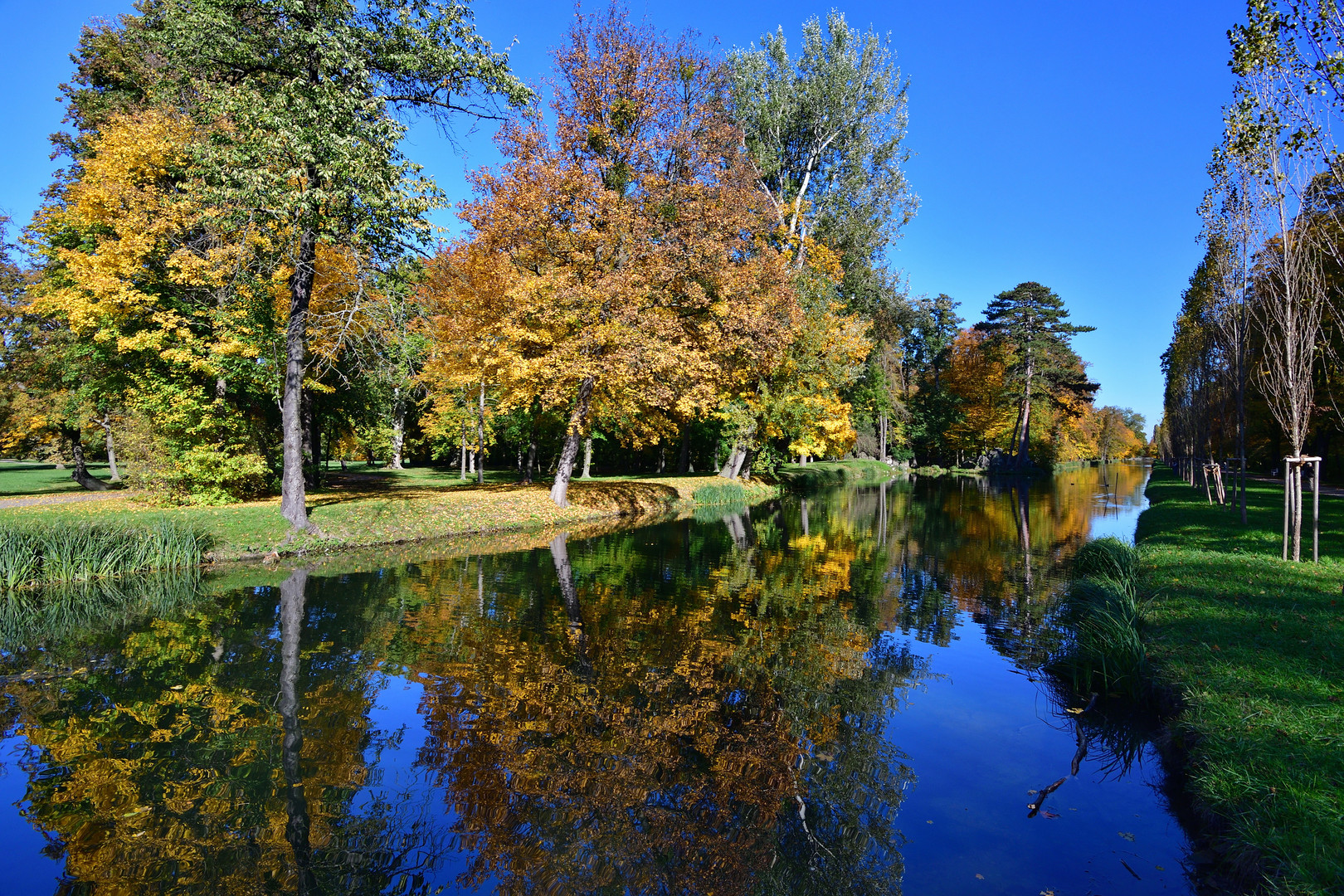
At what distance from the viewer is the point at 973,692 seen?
7.94m

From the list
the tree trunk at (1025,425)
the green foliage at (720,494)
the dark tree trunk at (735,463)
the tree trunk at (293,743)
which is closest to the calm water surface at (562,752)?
the tree trunk at (293,743)

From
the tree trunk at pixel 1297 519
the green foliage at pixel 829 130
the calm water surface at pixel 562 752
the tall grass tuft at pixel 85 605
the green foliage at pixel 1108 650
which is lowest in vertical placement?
the calm water surface at pixel 562 752

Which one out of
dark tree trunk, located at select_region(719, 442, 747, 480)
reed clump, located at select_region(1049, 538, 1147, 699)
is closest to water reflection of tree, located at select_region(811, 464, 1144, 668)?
reed clump, located at select_region(1049, 538, 1147, 699)

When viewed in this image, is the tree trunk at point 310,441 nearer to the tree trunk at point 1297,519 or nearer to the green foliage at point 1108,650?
the green foliage at point 1108,650

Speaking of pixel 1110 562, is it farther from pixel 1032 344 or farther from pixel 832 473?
pixel 1032 344

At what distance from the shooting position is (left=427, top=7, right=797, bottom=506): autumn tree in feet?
67.1

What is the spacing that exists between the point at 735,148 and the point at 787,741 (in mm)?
23022

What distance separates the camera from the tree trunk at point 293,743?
443 cm

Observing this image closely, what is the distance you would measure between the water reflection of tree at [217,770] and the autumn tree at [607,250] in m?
12.8

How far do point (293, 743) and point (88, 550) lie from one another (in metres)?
9.86

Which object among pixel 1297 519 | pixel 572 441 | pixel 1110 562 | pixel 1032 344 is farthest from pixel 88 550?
pixel 1032 344

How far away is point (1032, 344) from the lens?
52469 mm

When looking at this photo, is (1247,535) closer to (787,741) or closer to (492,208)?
(787,741)

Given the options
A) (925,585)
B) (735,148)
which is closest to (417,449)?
(735,148)
